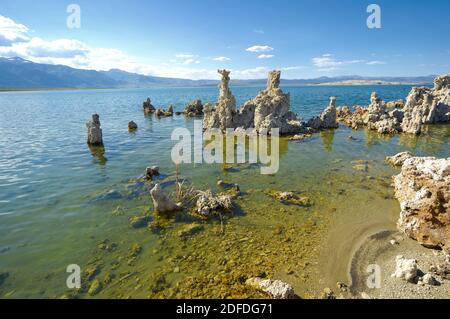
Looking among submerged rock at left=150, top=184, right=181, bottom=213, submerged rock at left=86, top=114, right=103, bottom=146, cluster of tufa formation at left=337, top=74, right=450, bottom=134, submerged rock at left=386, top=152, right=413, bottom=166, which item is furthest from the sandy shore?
submerged rock at left=86, top=114, right=103, bottom=146

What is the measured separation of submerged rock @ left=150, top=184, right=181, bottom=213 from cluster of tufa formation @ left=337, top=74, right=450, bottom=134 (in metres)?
38.2

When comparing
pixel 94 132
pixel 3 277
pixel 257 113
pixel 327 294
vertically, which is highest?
pixel 257 113

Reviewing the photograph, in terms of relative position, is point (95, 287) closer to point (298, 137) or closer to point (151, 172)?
point (151, 172)

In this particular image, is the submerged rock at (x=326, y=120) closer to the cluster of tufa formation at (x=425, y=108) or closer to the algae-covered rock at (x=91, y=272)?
the cluster of tufa formation at (x=425, y=108)

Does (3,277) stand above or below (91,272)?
below

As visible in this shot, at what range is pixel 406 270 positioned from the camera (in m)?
10.4

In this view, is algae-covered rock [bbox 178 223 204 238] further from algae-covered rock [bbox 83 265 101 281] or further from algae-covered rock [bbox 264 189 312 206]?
algae-covered rock [bbox 264 189 312 206]

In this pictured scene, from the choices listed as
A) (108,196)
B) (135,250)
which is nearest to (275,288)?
(135,250)

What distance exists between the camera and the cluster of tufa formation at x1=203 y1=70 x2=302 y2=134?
133 feet

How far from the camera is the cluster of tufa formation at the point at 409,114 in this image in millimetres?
40250

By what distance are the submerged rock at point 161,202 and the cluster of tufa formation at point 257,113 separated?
84.9 ft

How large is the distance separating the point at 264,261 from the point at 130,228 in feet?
26.9

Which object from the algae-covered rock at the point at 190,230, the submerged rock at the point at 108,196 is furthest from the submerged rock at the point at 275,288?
the submerged rock at the point at 108,196

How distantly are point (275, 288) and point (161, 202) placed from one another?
9.30 meters
